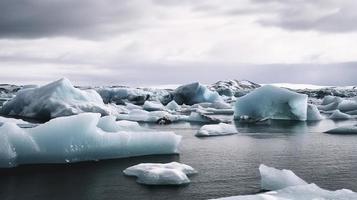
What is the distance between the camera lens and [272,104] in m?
23.0

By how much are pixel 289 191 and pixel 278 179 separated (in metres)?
0.82

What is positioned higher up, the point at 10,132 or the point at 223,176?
the point at 10,132

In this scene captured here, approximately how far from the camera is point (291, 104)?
2298cm

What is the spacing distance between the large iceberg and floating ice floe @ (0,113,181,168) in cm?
1119

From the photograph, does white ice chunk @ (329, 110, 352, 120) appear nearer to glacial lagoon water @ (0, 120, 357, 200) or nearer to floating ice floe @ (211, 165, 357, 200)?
glacial lagoon water @ (0, 120, 357, 200)

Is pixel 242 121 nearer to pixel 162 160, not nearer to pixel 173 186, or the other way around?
pixel 162 160

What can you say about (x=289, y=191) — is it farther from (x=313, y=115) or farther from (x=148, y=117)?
(x=313, y=115)

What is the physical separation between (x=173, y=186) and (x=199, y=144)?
552cm

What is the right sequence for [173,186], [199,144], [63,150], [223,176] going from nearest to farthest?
[173,186] → [223,176] → [63,150] → [199,144]

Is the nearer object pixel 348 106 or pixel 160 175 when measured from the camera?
pixel 160 175

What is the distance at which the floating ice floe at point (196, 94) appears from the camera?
39.4 m

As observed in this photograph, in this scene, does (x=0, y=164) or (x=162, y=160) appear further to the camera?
(x=162, y=160)

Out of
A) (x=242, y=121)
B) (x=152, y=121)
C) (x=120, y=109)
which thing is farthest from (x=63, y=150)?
(x=120, y=109)

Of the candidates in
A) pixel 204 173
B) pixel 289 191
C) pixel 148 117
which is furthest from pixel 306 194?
pixel 148 117
